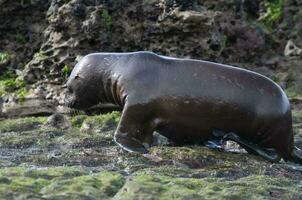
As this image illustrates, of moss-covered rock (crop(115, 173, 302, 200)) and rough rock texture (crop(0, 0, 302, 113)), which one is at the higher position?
moss-covered rock (crop(115, 173, 302, 200))

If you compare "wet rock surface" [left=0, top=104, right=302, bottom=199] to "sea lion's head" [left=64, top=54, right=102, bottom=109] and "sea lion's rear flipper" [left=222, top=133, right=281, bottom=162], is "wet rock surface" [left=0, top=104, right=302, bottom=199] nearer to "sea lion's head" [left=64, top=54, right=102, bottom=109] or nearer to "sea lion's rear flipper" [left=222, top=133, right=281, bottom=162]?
"sea lion's rear flipper" [left=222, top=133, right=281, bottom=162]

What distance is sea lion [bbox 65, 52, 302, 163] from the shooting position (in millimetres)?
7227

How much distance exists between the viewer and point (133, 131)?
724 cm

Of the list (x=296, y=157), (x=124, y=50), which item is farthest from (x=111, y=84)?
(x=124, y=50)

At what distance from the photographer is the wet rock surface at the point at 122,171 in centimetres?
498

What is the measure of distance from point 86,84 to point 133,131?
1031 mm

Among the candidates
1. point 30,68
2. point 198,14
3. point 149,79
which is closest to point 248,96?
point 149,79

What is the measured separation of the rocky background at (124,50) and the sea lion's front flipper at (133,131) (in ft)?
0.50

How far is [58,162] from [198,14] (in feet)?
17.4

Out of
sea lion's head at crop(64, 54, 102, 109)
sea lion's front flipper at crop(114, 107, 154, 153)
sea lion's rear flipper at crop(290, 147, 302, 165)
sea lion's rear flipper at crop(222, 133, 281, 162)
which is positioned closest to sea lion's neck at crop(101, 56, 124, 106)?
sea lion's head at crop(64, 54, 102, 109)

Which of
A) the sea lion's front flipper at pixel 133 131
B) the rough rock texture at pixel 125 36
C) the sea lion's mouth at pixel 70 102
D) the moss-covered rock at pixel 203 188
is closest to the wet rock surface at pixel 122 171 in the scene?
the moss-covered rock at pixel 203 188

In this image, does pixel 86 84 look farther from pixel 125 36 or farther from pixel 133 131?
pixel 125 36

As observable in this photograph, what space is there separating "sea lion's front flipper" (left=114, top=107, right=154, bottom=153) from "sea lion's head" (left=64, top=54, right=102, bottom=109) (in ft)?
2.69

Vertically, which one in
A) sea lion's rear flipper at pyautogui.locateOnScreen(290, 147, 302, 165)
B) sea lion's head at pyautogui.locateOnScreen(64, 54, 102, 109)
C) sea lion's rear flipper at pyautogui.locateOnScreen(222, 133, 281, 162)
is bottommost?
sea lion's rear flipper at pyautogui.locateOnScreen(290, 147, 302, 165)
